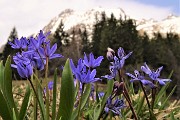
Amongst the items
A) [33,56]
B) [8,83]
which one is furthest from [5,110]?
[33,56]

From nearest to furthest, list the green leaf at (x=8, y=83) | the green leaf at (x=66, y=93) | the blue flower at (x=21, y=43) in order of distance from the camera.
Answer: the green leaf at (x=66, y=93) → the green leaf at (x=8, y=83) → the blue flower at (x=21, y=43)

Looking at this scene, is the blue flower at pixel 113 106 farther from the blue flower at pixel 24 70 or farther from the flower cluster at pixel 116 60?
the blue flower at pixel 24 70

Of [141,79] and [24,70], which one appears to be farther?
[141,79]

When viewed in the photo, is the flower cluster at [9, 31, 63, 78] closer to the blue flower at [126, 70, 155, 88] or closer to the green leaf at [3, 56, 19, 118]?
the green leaf at [3, 56, 19, 118]

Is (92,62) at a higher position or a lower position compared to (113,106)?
higher

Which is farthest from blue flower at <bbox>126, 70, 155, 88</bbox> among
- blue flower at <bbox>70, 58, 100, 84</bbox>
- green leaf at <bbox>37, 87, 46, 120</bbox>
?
green leaf at <bbox>37, 87, 46, 120</bbox>

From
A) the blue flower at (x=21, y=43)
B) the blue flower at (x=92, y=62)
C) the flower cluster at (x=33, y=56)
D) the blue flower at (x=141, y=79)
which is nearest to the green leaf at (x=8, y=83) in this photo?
the flower cluster at (x=33, y=56)

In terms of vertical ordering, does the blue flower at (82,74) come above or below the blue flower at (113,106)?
above

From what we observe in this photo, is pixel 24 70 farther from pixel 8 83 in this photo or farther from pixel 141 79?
pixel 141 79

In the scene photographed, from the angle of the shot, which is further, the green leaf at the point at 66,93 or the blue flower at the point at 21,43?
the blue flower at the point at 21,43
